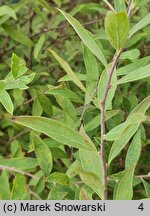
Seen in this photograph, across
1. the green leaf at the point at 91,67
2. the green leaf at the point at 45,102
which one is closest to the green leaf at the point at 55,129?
the green leaf at the point at 91,67

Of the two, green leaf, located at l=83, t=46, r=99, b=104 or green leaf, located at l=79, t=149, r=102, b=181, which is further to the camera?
green leaf, located at l=83, t=46, r=99, b=104

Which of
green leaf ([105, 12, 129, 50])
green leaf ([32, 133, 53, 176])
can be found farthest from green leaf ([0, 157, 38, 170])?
green leaf ([105, 12, 129, 50])

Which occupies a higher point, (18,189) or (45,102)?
(45,102)

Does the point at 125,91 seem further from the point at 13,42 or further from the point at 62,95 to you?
the point at 13,42

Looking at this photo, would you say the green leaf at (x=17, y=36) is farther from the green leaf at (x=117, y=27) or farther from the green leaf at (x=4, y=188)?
the green leaf at (x=117, y=27)

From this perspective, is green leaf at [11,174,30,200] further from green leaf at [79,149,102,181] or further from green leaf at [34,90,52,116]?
green leaf at [34,90,52,116]

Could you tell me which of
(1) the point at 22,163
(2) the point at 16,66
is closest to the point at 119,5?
(2) the point at 16,66

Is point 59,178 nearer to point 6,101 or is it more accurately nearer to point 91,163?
point 91,163
